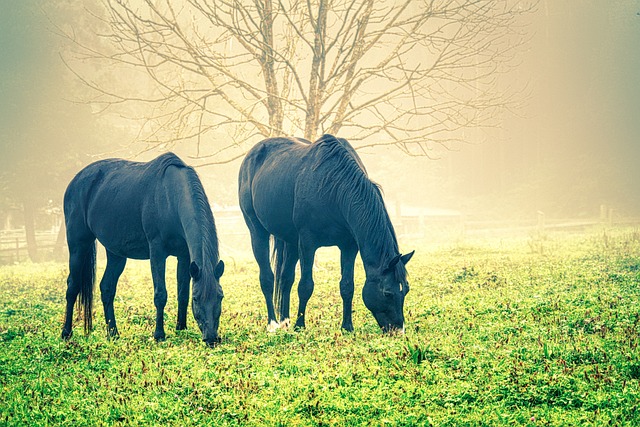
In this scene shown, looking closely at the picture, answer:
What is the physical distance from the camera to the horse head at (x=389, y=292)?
734 centimetres

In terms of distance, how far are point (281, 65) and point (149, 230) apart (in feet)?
89.0

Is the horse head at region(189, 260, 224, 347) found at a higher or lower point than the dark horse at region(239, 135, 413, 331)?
lower

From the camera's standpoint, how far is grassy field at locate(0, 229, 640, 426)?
5.18m

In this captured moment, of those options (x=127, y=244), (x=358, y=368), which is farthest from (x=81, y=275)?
(x=358, y=368)

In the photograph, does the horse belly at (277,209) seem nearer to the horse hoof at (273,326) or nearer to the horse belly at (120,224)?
the horse hoof at (273,326)

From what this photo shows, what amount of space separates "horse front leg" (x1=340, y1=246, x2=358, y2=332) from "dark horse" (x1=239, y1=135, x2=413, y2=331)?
13 mm

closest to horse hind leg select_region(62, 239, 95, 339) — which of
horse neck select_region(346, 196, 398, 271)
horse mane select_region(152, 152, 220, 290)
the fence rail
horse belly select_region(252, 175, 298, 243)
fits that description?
horse mane select_region(152, 152, 220, 290)

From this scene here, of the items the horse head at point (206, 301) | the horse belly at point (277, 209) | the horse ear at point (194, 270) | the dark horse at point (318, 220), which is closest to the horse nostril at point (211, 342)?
the horse head at point (206, 301)

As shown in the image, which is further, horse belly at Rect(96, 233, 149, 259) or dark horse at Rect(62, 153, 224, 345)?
horse belly at Rect(96, 233, 149, 259)

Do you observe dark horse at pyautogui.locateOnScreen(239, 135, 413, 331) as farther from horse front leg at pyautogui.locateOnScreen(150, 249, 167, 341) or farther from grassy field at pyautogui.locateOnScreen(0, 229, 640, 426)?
horse front leg at pyautogui.locateOnScreen(150, 249, 167, 341)

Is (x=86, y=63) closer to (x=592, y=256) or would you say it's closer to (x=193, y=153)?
Answer: (x=193, y=153)

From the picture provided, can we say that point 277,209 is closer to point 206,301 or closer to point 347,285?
point 347,285

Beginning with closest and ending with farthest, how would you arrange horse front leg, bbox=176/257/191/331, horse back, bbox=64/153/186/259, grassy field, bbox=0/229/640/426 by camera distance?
grassy field, bbox=0/229/640/426 → horse front leg, bbox=176/257/191/331 → horse back, bbox=64/153/186/259

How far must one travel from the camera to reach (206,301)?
7160mm
